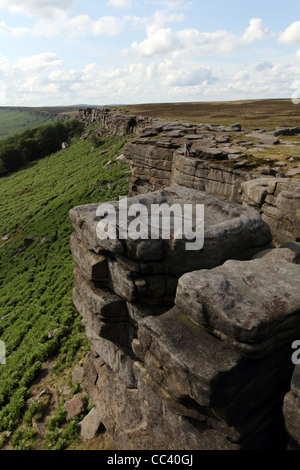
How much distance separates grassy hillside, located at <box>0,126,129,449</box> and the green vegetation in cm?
4062

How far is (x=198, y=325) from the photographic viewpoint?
294 inches

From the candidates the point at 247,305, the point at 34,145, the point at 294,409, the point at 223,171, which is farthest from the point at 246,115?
the point at 294,409

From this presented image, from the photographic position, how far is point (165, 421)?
886cm

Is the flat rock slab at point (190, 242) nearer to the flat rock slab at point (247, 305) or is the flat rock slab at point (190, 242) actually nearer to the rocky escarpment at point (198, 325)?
the rocky escarpment at point (198, 325)

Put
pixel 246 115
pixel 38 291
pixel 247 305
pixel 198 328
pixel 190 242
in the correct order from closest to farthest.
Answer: pixel 247 305 < pixel 198 328 < pixel 190 242 < pixel 38 291 < pixel 246 115

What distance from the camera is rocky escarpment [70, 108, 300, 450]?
6664 mm

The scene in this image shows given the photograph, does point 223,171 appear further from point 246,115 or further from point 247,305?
point 246,115

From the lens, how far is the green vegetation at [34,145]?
9162 cm

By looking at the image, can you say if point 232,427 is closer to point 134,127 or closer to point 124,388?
point 124,388

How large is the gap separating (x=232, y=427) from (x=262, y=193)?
38.6ft

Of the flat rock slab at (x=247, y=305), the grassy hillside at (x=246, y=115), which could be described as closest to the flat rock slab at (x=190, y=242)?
the flat rock slab at (x=247, y=305)

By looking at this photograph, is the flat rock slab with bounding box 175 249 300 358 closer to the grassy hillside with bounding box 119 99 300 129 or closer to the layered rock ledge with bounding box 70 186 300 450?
the layered rock ledge with bounding box 70 186 300 450

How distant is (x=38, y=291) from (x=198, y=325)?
2015 cm

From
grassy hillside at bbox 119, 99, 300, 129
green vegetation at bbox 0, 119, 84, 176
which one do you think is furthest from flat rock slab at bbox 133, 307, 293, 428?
green vegetation at bbox 0, 119, 84, 176
